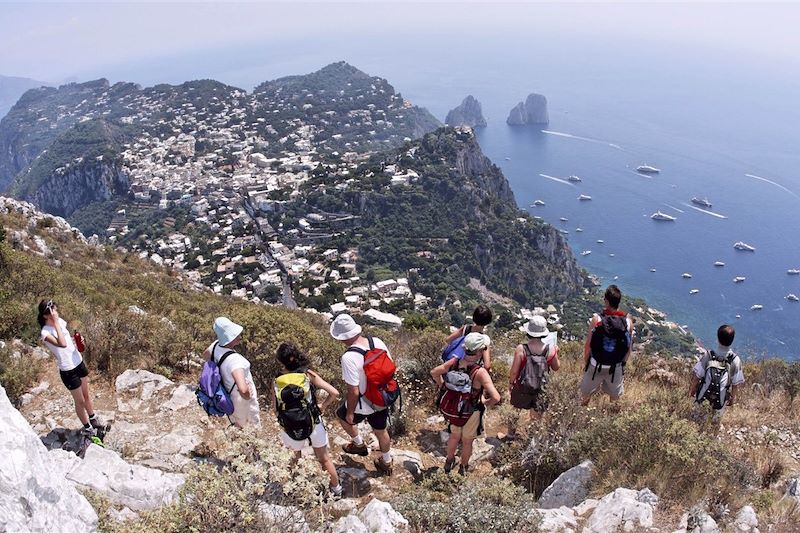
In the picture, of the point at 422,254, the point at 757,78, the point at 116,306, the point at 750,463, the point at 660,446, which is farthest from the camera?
the point at 757,78

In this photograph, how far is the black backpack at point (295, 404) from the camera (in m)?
3.28

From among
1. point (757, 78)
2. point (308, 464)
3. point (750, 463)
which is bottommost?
point (750, 463)

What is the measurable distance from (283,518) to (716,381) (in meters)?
3.81

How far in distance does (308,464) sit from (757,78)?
243411 mm

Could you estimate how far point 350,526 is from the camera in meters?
2.56

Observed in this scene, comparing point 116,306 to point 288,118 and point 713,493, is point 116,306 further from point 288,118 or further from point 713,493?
point 288,118

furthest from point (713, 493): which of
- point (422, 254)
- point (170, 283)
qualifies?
point (422, 254)

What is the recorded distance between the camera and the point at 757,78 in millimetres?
186000

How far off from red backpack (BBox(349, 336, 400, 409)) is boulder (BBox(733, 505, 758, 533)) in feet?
Answer: 7.69

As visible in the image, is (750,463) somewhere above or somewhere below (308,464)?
below

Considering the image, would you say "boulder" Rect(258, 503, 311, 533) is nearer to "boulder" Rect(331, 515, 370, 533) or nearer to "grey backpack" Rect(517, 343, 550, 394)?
"boulder" Rect(331, 515, 370, 533)

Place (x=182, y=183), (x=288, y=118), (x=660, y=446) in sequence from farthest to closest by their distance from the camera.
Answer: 1. (x=288, y=118)
2. (x=182, y=183)
3. (x=660, y=446)

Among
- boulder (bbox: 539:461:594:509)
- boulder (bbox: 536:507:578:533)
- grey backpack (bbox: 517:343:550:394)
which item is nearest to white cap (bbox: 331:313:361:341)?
grey backpack (bbox: 517:343:550:394)

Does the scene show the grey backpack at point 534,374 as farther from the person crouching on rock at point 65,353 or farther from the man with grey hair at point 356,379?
the person crouching on rock at point 65,353
